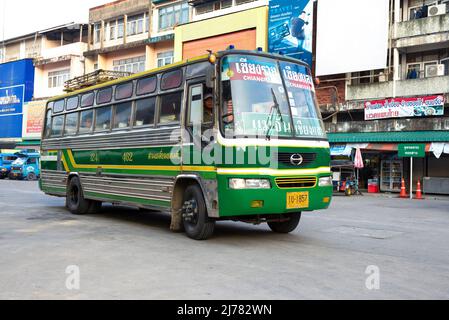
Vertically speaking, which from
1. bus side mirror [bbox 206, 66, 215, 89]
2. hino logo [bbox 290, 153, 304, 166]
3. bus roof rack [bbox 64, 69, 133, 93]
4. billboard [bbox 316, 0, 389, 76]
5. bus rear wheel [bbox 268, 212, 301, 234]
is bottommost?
bus rear wheel [bbox 268, 212, 301, 234]

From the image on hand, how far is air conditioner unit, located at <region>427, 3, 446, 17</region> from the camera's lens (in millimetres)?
24875

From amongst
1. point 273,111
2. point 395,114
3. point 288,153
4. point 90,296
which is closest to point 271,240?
point 288,153

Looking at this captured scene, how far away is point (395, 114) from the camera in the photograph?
25.2 meters

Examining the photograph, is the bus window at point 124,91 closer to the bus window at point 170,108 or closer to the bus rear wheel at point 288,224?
the bus window at point 170,108

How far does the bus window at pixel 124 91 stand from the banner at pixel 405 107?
18.1 meters

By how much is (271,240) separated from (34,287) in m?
4.32

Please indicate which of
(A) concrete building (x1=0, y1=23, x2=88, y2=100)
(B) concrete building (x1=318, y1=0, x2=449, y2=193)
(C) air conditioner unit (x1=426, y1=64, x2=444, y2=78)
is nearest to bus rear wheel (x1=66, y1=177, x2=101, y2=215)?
(B) concrete building (x1=318, y1=0, x2=449, y2=193)

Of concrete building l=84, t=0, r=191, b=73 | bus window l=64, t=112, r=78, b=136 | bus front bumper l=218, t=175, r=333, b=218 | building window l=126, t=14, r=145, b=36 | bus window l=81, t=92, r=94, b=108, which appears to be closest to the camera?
bus front bumper l=218, t=175, r=333, b=218

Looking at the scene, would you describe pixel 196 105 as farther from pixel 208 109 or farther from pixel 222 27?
pixel 222 27

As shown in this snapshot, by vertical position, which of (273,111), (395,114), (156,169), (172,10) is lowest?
(156,169)

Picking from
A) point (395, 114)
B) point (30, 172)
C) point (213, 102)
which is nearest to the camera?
point (213, 102)

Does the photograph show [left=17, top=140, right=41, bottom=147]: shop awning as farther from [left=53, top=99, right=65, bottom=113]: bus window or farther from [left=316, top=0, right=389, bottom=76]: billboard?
[left=53, top=99, right=65, bottom=113]: bus window

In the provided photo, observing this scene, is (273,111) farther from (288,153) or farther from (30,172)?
(30,172)

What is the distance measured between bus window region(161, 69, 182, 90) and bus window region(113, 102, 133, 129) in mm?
1303
